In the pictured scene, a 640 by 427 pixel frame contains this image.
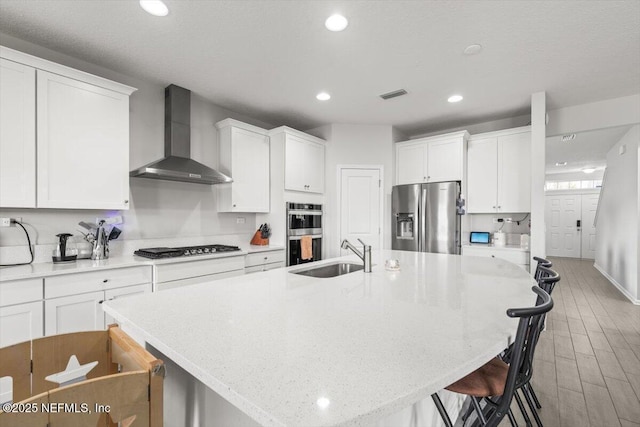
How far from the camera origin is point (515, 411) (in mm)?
1947

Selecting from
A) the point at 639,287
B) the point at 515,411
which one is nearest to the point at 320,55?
the point at 515,411

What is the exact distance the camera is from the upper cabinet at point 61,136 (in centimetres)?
217

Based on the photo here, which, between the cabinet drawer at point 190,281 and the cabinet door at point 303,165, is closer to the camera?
the cabinet drawer at point 190,281

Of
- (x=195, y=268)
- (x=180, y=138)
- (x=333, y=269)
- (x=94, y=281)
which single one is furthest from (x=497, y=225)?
(x=94, y=281)

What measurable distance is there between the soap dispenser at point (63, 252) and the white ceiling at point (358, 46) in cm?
155


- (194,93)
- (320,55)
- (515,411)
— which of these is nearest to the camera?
(515,411)

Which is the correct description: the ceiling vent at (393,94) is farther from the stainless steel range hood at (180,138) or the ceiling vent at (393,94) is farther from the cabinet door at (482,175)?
the stainless steel range hood at (180,138)

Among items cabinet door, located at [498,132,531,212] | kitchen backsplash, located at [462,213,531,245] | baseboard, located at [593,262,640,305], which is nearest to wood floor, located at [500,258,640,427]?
baseboard, located at [593,262,640,305]

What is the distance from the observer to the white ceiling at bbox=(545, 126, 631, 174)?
488 centimetres

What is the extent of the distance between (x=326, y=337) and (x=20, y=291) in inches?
85.8

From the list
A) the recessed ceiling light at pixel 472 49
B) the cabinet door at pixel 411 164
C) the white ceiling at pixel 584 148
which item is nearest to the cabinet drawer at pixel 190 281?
the cabinet door at pixel 411 164

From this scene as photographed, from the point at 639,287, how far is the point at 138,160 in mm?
6498

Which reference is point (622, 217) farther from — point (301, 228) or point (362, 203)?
point (301, 228)

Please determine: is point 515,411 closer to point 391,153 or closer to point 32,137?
point 391,153
